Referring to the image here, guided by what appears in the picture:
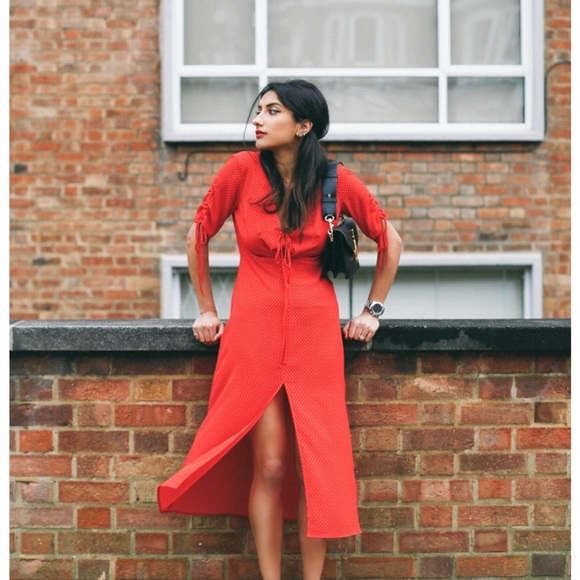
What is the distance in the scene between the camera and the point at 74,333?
131 inches

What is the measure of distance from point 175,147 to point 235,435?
4.06 m

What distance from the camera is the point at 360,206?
312 cm

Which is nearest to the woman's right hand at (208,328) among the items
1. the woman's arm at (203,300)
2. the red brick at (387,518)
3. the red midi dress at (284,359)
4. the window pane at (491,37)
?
the woman's arm at (203,300)

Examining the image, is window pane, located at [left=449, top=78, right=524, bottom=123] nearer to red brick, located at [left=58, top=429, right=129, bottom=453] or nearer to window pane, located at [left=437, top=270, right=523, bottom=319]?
window pane, located at [left=437, top=270, right=523, bottom=319]

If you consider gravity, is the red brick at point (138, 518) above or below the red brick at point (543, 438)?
below

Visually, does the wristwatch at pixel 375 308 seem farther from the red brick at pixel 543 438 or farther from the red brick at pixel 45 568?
the red brick at pixel 45 568

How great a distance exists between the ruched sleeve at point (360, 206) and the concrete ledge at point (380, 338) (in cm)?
39

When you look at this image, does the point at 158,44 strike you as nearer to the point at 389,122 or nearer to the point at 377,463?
the point at 389,122

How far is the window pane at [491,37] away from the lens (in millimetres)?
6820

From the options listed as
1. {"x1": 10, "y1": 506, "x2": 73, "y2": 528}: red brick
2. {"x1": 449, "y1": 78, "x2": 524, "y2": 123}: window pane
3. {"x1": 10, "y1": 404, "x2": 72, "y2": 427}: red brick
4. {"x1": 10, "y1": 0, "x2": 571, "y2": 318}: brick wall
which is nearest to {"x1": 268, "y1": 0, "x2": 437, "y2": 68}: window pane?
{"x1": 449, "y1": 78, "x2": 524, "y2": 123}: window pane

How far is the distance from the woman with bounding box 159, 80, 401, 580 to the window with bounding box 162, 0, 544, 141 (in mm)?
3689

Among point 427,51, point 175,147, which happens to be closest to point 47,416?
point 175,147

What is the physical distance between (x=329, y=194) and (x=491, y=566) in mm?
1680

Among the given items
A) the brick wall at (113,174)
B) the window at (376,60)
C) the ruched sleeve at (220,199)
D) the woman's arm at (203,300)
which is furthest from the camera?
the window at (376,60)
